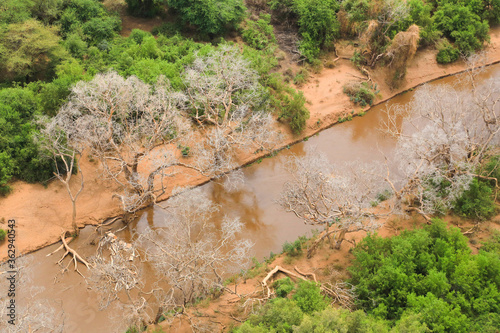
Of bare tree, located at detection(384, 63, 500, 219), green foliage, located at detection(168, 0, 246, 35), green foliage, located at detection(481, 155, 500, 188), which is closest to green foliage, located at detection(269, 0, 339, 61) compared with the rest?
green foliage, located at detection(168, 0, 246, 35)

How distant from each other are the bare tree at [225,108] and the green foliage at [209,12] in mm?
3789

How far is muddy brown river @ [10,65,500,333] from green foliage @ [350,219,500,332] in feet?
14.0

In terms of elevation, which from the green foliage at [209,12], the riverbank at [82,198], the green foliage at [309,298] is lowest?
the riverbank at [82,198]

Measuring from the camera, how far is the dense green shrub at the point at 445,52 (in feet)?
97.4

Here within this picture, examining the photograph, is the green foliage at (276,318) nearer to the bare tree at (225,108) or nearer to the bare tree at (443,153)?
the bare tree at (225,108)

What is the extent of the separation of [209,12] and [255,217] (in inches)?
523

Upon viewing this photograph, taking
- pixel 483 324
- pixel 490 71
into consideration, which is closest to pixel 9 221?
pixel 483 324

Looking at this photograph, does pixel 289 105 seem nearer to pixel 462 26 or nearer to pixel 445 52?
pixel 445 52

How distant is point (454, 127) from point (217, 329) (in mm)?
13248

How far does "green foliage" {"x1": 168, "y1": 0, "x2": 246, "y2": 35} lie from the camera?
26.8 metres

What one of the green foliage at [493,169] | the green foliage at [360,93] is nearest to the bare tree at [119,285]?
the green foliage at [493,169]

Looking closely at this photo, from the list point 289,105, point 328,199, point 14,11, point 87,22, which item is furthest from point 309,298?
point 14,11

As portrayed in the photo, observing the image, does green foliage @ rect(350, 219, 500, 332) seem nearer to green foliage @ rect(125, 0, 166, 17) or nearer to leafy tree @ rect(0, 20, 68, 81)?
leafy tree @ rect(0, 20, 68, 81)

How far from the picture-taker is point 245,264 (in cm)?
1869
